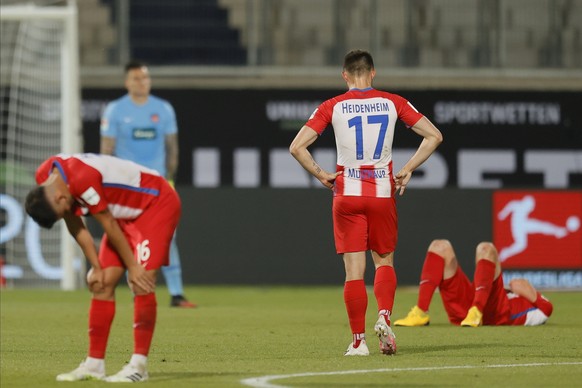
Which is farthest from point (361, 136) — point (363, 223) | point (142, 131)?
point (142, 131)

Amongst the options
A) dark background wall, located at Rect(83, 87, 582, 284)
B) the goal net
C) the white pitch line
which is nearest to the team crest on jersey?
the white pitch line

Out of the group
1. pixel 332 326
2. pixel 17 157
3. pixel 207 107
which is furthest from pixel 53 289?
pixel 332 326

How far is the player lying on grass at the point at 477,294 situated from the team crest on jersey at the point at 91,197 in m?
3.82

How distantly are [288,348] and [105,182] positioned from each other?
244cm

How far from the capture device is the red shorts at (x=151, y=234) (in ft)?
21.9

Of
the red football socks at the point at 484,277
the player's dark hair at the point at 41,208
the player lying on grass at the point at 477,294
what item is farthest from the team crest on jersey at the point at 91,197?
the red football socks at the point at 484,277

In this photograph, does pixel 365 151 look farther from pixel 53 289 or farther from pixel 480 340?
pixel 53 289

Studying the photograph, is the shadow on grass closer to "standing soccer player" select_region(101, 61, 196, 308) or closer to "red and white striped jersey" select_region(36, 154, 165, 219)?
"red and white striped jersey" select_region(36, 154, 165, 219)

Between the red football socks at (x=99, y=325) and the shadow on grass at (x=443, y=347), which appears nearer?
the red football socks at (x=99, y=325)

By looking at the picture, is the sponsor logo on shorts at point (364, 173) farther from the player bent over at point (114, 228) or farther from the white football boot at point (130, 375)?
the white football boot at point (130, 375)

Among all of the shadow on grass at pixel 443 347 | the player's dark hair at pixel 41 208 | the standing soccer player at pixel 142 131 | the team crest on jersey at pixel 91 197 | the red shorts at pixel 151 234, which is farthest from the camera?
the standing soccer player at pixel 142 131

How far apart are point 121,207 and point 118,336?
311cm

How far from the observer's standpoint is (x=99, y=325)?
6641mm

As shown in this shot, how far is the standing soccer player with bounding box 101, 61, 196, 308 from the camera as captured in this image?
12.8 meters
